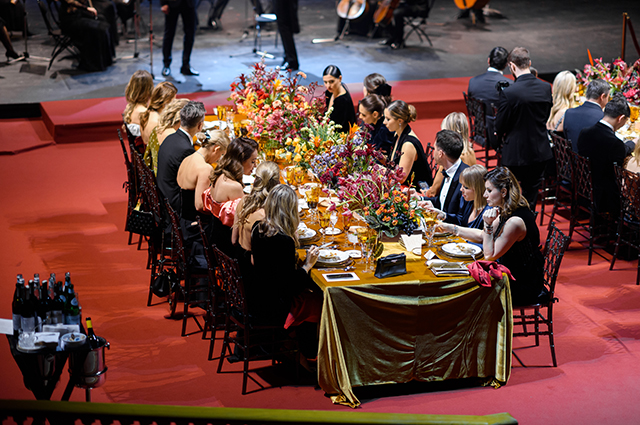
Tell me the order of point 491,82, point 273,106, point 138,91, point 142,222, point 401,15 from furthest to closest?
point 401,15 < point 491,82 < point 138,91 < point 273,106 < point 142,222

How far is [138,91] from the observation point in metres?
6.21

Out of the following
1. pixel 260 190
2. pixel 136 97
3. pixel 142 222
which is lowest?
→ pixel 142 222

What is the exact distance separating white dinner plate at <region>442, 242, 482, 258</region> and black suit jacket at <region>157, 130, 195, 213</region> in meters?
2.18

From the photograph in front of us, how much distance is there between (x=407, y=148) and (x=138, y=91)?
8.41ft

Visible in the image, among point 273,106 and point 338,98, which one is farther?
point 338,98

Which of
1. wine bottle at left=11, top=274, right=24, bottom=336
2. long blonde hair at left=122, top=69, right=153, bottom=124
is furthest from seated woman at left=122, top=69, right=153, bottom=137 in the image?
wine bottle at left=11, top=274, right=24, bottom=336

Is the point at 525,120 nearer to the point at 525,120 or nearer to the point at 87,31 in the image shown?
the point at 525,120

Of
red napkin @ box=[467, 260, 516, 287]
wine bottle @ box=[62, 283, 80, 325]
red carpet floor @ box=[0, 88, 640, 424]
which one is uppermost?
wine bottle @ box=[62, 283, 80, 325]

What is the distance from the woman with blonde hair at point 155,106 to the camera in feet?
19.5

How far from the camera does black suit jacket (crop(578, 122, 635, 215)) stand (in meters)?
5.45

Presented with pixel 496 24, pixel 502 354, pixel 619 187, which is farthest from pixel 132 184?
pixel 496 24

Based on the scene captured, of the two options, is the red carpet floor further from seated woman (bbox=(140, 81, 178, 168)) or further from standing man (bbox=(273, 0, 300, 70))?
standing man (bbox=(273, 0, 300, 70))

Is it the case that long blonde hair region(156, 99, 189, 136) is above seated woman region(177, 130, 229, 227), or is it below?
above

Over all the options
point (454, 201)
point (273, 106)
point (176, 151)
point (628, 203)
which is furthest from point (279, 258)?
point (628, 203)
